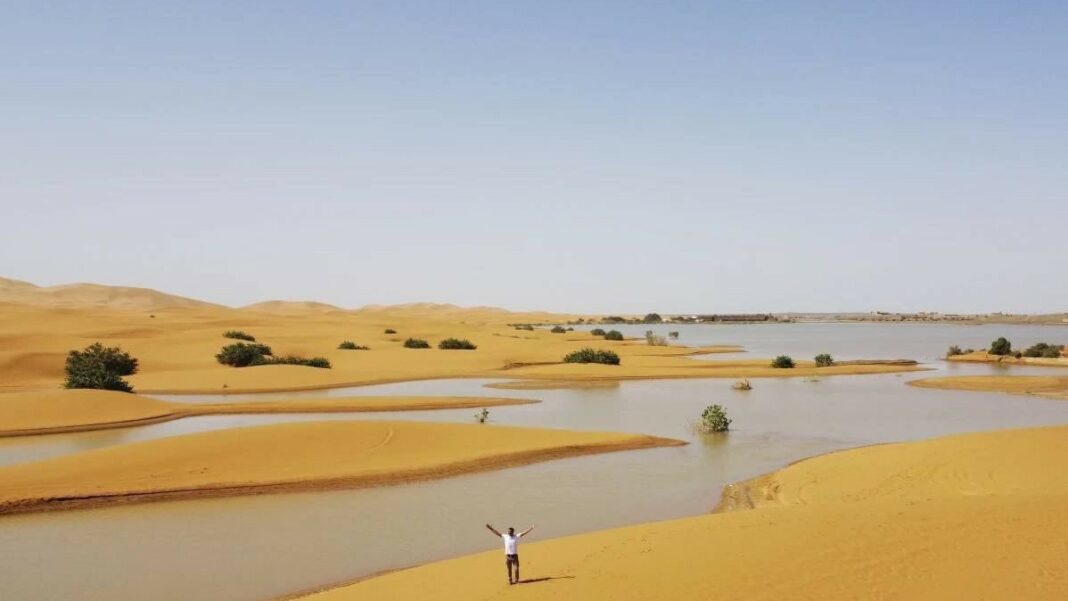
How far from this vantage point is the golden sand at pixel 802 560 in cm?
990

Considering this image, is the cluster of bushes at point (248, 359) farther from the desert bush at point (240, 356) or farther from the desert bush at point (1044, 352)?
the desert bush at point (1044, 352)

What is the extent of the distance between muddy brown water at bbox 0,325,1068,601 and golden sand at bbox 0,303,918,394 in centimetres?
1419

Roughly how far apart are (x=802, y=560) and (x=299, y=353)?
52427 millimetres

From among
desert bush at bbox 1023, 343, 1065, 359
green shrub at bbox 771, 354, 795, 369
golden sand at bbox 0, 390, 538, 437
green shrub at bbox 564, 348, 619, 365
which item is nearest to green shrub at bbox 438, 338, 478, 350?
green shrub at bbox 564, 348, 619, 365

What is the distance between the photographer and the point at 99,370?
3803 cm

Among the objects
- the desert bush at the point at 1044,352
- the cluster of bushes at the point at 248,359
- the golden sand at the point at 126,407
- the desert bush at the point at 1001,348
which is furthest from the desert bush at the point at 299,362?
the desert bush at the point at 1044,352

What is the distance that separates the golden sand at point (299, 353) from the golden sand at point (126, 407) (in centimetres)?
822

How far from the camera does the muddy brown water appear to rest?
1307cm

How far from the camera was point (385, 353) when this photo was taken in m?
61.0

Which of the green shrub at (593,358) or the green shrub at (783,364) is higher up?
the green shrub at (593,358)

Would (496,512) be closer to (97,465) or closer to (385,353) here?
(97,465)

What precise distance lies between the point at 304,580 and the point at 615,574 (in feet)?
16.9

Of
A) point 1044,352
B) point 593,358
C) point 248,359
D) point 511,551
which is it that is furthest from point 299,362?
point 1044,352

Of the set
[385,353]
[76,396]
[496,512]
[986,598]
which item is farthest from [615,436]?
[385,353]
